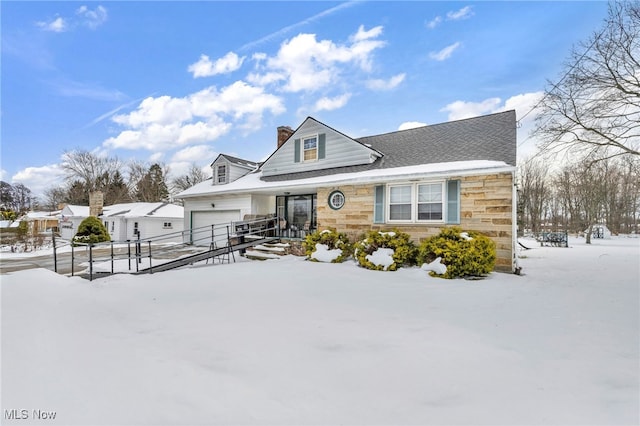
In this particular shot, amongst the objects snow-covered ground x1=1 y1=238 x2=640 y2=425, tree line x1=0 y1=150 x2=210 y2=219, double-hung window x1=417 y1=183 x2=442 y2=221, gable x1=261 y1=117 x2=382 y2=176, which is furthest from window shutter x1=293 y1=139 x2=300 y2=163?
tree line x1=0 y1=150 x2=210 y2=219

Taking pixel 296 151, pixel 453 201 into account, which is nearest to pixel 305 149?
pixel 296 151

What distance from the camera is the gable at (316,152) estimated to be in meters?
12.0

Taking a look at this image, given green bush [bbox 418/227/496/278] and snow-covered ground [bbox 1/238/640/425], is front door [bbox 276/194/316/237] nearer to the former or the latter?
green bush [bbox 418/227/496/278]

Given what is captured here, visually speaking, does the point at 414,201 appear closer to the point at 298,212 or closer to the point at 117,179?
the point at 298,212

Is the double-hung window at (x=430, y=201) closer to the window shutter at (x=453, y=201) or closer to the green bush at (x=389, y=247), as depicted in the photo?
the window shutter at (x=453, y=201)

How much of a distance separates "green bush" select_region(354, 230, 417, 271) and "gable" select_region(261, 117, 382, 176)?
389 cm

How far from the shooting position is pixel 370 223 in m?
10.3

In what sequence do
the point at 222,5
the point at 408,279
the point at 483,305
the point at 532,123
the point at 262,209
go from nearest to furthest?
1. the point at 483,305
2. the point at 408,279
3. the point at 222,5
4. the point at 532,123
5. the point at 262,209

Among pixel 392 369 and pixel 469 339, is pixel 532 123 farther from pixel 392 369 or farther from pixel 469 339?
pixel 392 369

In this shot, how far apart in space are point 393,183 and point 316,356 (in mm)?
7770

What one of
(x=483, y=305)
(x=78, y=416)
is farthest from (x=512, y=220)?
(x=78, y=416)

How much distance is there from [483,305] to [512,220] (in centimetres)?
413

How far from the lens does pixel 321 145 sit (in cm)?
1296

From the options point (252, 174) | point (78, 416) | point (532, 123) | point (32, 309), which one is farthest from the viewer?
point (252, 174)
